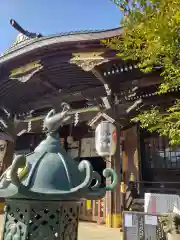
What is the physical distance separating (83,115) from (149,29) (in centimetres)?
568

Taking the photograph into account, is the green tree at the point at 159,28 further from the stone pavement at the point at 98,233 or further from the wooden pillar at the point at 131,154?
the wooden pillar at the point at 131,154

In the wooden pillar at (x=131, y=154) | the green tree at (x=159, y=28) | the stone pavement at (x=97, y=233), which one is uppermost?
the green tree at (x=159, y=28)

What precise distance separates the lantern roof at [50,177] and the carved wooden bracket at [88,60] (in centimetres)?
636

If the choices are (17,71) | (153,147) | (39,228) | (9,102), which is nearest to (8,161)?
(9,102)

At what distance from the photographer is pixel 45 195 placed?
1241 mm

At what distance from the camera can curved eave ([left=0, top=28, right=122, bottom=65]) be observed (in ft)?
24.5

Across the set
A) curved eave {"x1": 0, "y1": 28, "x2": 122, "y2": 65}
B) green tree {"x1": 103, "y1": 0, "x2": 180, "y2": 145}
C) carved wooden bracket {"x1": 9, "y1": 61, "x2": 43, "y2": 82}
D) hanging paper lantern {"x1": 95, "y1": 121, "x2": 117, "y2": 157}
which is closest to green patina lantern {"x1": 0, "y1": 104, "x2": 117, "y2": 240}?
green tree {"x1": 103, "y1": 0, "x2": 180, "y2": 145}

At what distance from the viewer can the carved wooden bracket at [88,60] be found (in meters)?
7.58

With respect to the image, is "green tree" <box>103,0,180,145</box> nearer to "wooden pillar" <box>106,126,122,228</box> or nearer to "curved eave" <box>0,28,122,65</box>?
"curved eave" <box>0,28,122,65</box>

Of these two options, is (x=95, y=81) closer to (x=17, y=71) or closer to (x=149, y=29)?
(x=17, y=71)

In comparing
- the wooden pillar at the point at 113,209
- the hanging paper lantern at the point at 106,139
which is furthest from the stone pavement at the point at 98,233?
the hanging paper lantern at the point at 106,139

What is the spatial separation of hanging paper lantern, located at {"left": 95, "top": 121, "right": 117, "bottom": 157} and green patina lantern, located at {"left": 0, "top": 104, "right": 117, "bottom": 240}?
19.6 feet

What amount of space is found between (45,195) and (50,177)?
4.5 inches

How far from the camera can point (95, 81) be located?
913cm
